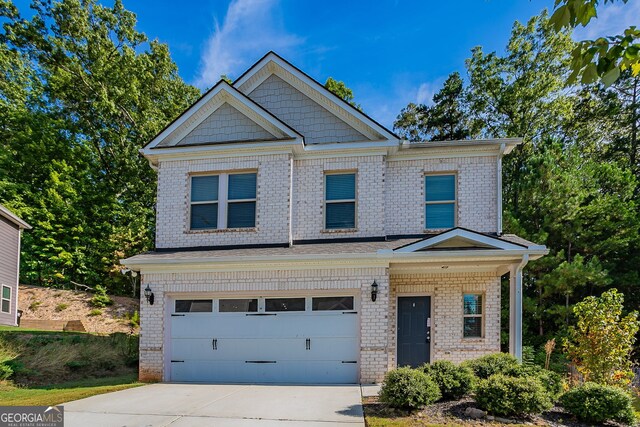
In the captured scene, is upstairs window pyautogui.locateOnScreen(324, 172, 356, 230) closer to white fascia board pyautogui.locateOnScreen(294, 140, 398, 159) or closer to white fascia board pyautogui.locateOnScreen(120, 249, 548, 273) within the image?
white fascia board pyautogui.locateOnScreen(294, 140, 398, 159)

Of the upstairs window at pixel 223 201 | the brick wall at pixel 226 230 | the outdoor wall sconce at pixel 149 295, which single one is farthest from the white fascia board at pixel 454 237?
the outdoor wall sconce at pixel 149 295

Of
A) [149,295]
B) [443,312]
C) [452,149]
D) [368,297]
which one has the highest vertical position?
[452,149]

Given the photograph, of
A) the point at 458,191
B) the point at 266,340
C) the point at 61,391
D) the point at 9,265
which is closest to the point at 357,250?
the point at 266,340

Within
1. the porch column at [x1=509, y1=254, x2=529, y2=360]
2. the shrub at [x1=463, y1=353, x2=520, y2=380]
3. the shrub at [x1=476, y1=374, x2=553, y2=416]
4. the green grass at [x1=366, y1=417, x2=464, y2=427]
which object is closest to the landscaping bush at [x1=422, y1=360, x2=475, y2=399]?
the shrub at [x1=463, y1=353, x2=520, y2=380]

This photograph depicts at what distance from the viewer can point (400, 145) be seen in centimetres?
1115

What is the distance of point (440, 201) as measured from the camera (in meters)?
11.4

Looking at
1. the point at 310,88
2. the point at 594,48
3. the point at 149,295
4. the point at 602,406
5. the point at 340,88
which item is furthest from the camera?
the point at 340,88

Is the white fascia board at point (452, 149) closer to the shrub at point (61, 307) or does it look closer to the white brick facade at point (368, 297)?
the white brick facade at point (368, 297)

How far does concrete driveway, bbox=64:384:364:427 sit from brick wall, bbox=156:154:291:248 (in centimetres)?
368

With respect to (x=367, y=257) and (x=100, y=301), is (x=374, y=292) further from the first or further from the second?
(x=100, y=301)

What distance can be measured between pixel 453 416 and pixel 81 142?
88.9ft

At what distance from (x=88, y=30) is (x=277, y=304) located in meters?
24.0

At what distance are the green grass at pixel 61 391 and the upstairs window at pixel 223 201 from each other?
4.20 metres

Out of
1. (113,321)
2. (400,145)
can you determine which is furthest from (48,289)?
(400,145)
